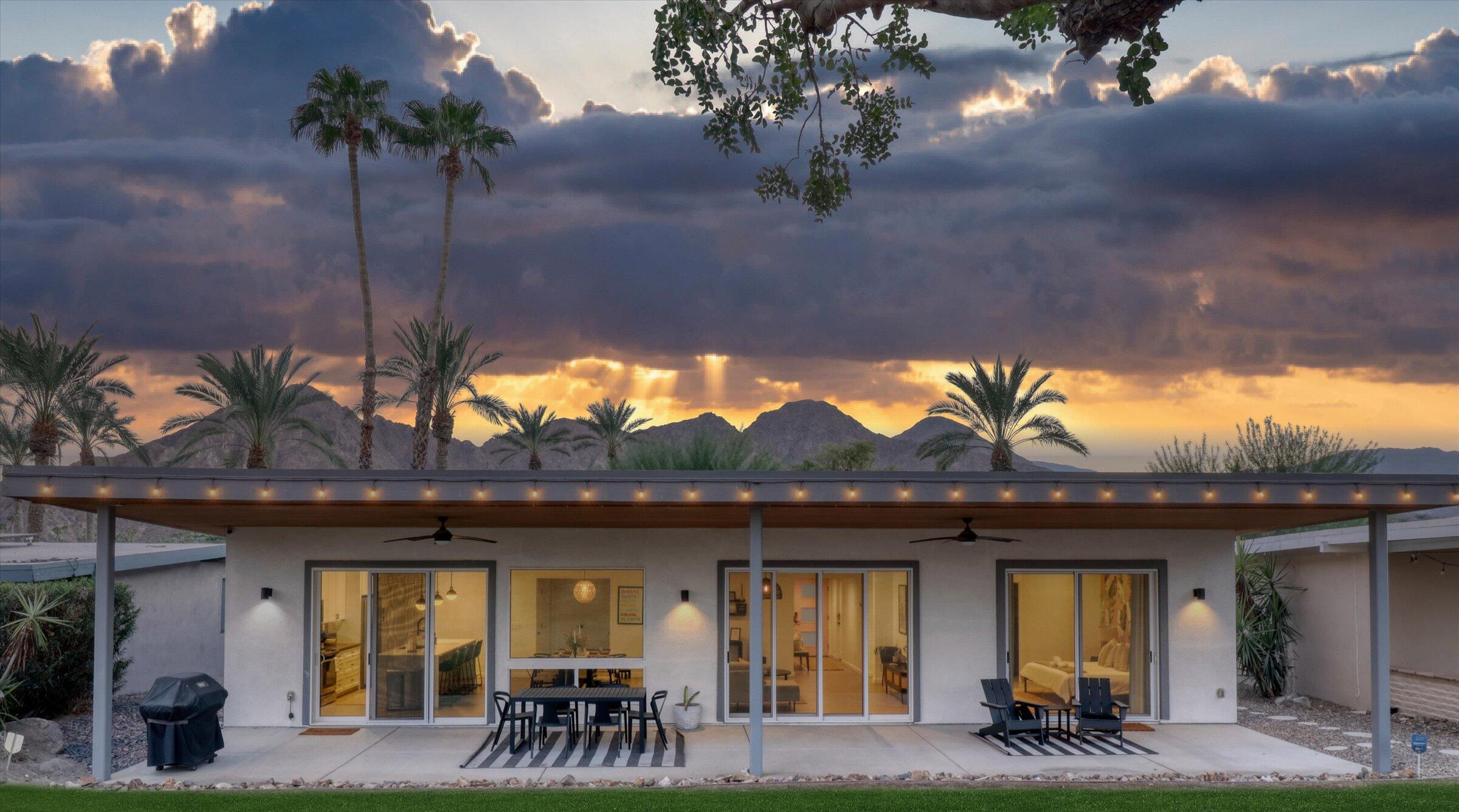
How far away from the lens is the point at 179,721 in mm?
9461

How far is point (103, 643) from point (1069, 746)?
8.92m

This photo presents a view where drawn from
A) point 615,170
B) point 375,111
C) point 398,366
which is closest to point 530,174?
point 615,170

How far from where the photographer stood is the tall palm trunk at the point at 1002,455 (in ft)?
82.2

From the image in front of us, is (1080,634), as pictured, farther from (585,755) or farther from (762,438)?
(762,438)

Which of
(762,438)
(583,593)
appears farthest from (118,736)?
(762,438)

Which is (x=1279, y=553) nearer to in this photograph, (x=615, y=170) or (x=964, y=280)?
(x=964, y=280)

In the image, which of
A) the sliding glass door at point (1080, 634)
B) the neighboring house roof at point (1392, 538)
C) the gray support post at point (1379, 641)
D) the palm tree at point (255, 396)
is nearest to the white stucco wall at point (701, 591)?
the sliding glass door at point (1080, 634)

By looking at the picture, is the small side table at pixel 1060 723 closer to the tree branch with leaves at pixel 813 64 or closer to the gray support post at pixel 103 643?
the tree branch with leaves at pixel 813 64

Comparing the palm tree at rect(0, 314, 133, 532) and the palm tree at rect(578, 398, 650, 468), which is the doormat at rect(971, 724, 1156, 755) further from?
the palm tree at rect(0, 314, 133, 532)

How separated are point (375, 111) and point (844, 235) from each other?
1455cm

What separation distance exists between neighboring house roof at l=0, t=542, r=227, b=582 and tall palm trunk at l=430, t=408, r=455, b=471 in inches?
408

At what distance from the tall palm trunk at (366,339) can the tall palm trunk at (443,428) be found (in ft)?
5.44

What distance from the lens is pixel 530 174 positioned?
1368 inches

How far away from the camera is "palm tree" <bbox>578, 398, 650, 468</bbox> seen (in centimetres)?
3334
